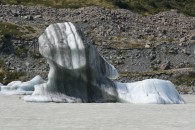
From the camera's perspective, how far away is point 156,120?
25.9 meters

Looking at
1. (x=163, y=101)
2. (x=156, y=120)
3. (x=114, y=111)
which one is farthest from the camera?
(x=163, y=101)

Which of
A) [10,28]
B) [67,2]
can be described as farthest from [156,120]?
[67,2]

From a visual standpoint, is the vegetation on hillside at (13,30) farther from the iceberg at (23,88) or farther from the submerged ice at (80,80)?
the submerged ice at (80,80)

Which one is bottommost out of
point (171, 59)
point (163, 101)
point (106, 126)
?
point (171, 59)

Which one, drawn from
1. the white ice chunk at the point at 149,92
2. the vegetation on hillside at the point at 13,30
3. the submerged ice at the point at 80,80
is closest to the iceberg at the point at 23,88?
the submerged ice at the point at 80,80

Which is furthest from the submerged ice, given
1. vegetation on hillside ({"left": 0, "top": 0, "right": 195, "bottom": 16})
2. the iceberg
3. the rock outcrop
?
vegetation on hillside ({"left": 0, "top": 0, "right": 195, "bottom": 16})

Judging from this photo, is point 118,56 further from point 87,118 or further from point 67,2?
point 87,118

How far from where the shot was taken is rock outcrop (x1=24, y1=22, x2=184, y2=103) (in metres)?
36.4

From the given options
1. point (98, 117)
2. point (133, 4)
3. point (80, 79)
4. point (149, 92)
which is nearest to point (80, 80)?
point (80, 79)

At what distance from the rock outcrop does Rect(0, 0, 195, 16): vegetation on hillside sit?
77689 millimetres

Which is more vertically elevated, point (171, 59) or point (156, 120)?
point (156, 120)

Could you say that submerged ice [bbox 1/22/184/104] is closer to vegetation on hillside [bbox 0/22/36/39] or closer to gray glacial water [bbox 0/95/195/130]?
gray glacial water [bbox 0/95/195/130]

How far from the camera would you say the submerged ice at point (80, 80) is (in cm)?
3644

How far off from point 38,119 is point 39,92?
12.0 m
